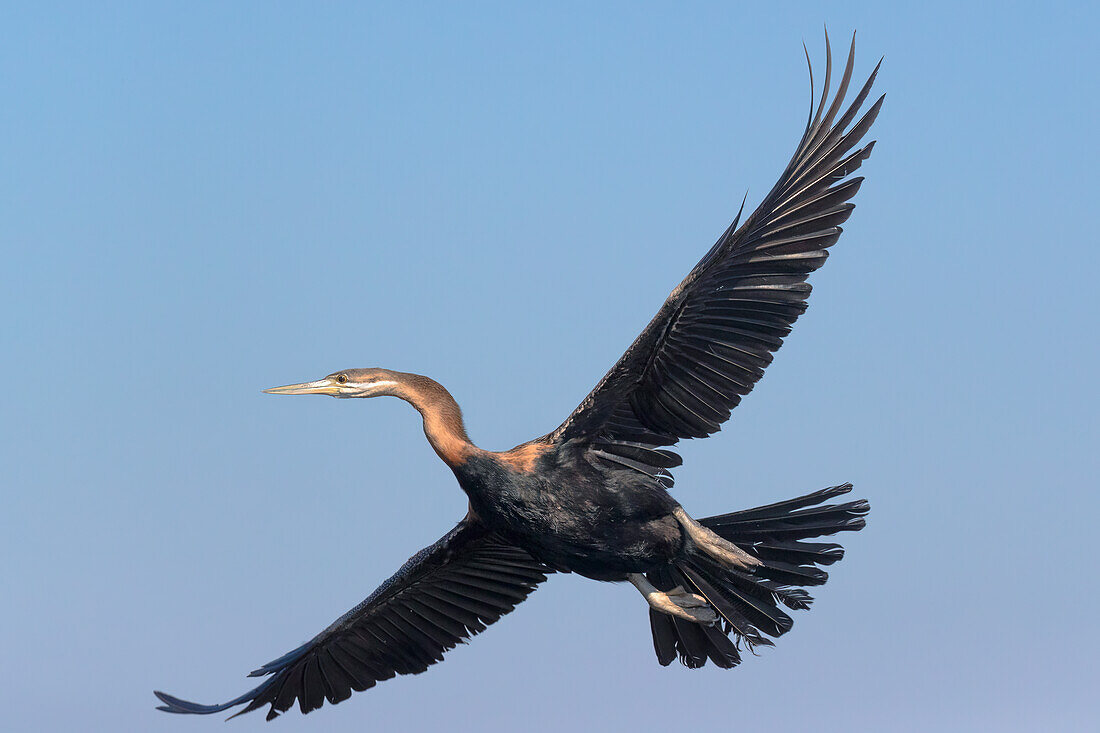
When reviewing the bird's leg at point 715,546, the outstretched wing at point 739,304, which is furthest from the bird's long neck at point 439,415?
the bird's leg at point 715,546

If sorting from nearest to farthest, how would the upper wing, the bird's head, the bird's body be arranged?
the bird's body, the bird's head, the upper wing

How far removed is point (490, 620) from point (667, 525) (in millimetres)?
1843

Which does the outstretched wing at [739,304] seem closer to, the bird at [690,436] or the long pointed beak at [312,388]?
the bird at [690,436]

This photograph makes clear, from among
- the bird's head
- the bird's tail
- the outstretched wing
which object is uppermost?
the bird's head

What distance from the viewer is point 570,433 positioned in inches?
345

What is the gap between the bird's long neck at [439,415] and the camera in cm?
864

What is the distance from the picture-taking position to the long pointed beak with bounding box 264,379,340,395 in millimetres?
8992

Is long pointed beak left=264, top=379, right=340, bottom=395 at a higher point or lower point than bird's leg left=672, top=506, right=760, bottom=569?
higher

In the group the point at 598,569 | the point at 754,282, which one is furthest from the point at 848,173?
the point at 598,569

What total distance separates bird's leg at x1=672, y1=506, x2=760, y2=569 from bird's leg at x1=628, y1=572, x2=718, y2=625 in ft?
1.16

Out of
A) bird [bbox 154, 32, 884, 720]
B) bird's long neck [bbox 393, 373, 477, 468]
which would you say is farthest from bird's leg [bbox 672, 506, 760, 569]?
bird's long neck [bbox 393, 373, 477, 468]

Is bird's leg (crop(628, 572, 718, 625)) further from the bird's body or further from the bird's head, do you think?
the bird's head

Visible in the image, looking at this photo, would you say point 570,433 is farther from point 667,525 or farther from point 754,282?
point 754,282

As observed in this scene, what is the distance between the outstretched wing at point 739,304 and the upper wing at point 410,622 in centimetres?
145
